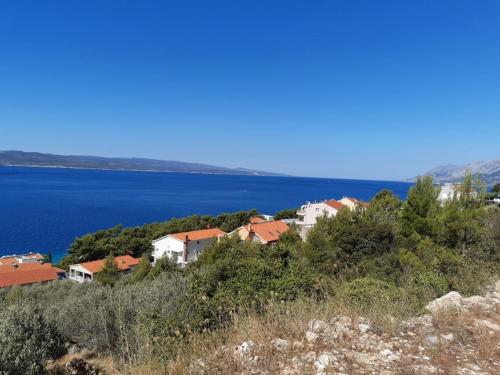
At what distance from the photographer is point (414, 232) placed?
19.2 meters

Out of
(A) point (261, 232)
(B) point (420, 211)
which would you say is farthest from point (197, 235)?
(B) point (420, 211)

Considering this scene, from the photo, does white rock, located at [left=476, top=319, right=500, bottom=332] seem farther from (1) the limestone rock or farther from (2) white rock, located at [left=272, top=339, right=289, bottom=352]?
(1) the limestone rock

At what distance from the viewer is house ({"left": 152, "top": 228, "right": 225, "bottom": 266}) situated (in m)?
36.1

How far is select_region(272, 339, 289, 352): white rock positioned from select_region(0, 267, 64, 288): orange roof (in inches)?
1175

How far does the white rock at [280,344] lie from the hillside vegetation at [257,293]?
0.48 metres

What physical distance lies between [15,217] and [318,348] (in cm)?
7830

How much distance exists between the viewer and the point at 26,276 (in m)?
27.8

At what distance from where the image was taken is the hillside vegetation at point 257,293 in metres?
4.59

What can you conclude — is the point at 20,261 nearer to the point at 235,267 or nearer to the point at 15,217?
the point at 235,267

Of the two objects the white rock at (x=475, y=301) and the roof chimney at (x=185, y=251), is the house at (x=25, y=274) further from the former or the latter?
the white rock at (x=475, y=301)

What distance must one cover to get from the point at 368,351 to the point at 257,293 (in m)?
3.69

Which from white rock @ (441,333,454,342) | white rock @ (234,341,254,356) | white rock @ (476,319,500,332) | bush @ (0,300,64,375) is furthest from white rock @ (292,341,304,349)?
bush @ (0,300,64,375)

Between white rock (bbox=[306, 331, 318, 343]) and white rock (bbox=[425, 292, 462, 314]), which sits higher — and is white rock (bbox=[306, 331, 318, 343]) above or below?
above

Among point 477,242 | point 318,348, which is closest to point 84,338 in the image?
point 318,348
